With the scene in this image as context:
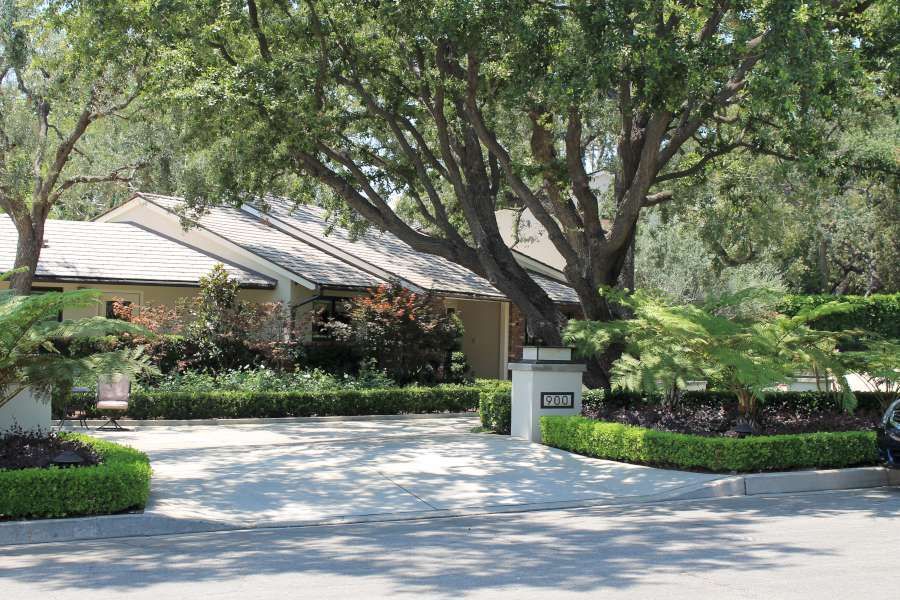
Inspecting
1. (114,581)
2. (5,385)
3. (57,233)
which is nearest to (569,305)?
(57,233)

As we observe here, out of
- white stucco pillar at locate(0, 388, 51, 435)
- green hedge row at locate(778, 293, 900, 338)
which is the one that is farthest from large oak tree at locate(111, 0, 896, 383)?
green hedge row at locate(778, 293, 900, 338)

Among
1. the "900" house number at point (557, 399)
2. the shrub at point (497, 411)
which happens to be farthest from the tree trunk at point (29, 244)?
the "900" house number at point (557, 399)

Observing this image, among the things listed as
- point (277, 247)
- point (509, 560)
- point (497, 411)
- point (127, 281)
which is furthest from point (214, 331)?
point (509, 560)

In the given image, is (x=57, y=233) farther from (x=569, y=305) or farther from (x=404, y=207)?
(x=569, y=305)

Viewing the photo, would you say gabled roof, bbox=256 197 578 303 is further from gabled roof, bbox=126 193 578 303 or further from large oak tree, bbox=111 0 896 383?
large oak tree, bbox=111 0 896 383

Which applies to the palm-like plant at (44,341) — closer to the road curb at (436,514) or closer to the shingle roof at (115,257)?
the road curb at (436,514)

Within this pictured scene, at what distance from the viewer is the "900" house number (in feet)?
48.1

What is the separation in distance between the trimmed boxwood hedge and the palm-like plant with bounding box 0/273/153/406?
1002 millimetres

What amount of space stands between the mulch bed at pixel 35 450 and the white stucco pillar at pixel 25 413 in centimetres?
40

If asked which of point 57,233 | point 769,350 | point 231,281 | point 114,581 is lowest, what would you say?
point 114,581

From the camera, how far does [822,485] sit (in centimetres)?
1169

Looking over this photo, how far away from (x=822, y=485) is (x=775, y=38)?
5949 mm

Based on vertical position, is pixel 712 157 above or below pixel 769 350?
above

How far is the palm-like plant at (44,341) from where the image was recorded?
29.5 ft
